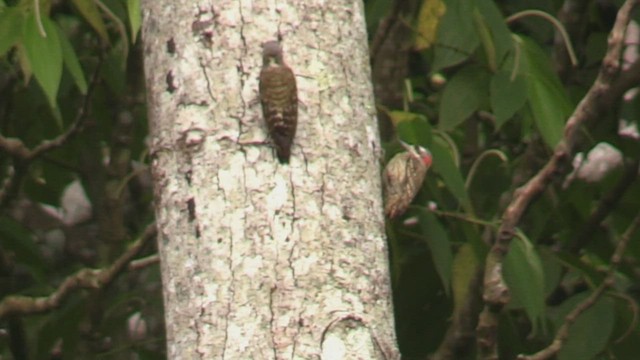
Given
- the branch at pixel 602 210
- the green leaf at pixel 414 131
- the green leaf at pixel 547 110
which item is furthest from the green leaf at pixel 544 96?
the branch at pixel 602 210

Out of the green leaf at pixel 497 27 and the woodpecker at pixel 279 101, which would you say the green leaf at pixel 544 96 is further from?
the woodpecker at pixel 279 101

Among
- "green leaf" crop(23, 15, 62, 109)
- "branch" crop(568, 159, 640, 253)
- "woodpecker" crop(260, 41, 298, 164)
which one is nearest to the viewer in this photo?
"woodpecker" crop(260, 41, 298, 164)

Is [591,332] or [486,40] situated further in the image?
[591,332]

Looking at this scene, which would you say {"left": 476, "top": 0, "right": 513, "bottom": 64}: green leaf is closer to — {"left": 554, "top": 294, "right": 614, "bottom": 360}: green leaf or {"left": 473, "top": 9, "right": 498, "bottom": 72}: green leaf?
{"left": 473, "top": 9, "right": 498, "bottom": 72}: green leaf

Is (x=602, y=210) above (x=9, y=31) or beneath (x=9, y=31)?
beneath

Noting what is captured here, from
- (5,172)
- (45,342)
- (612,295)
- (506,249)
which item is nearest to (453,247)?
(612,295)

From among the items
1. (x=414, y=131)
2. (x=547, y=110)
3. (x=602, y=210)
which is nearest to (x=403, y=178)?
(x=414, y=131)

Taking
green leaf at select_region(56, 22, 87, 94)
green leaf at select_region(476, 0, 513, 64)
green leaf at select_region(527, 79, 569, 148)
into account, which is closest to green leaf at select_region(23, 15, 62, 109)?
green leaf at select_region(56, 22, 87, 94)

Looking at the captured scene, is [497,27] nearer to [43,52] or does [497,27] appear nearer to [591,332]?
[591,332]
